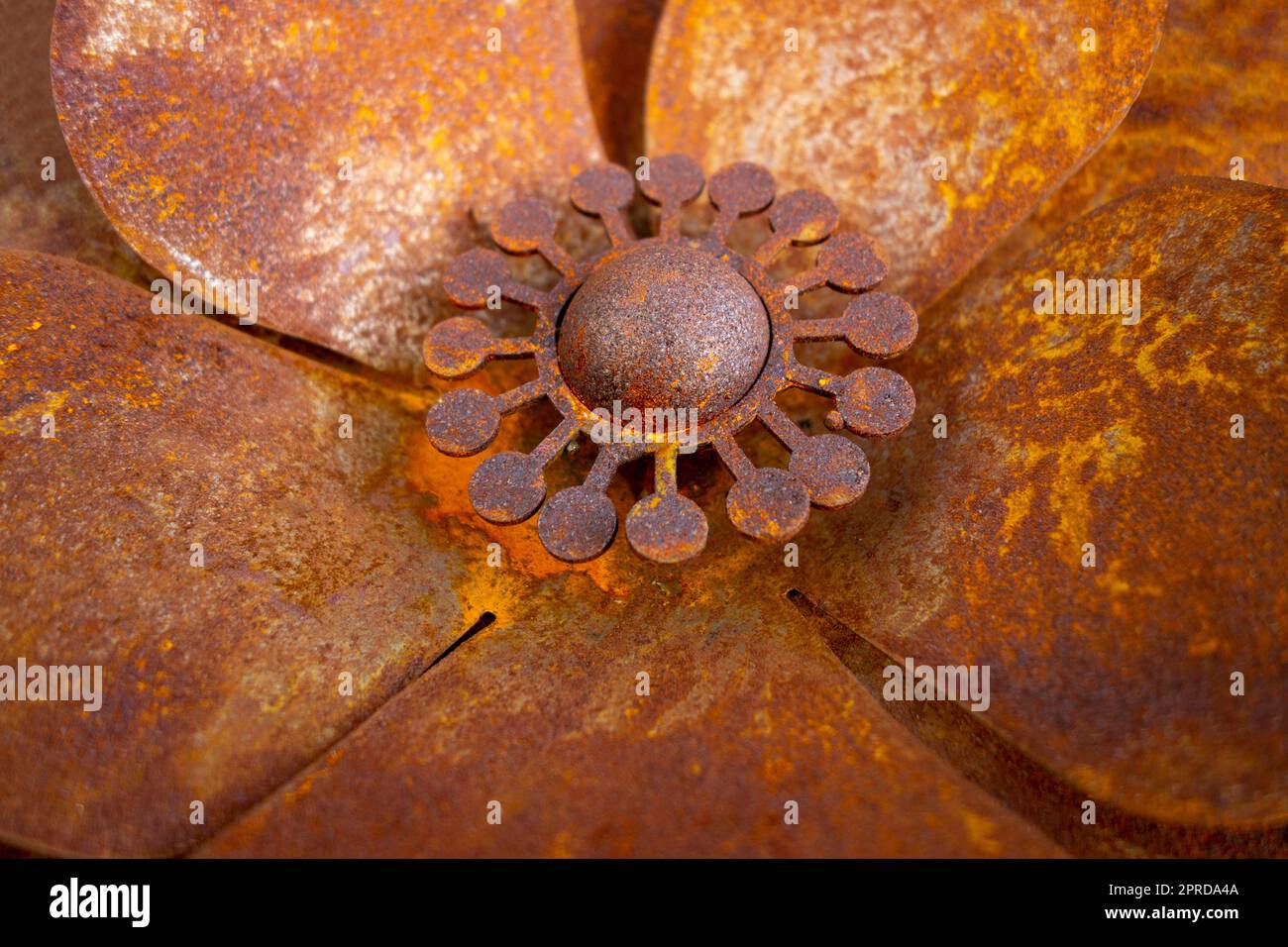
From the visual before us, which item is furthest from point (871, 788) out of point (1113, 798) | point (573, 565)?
point (573, 565)

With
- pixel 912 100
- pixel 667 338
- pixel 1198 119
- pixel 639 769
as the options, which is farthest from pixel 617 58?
pixel 639 769

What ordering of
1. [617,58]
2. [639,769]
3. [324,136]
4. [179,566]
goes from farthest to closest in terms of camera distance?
1. [617,58]
2. [324,136]
3. [179,566]
4. [639,769]

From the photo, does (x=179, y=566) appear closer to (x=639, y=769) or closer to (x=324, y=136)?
(x=639, y=769)

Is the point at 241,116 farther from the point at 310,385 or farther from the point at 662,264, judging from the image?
the point at 662,264

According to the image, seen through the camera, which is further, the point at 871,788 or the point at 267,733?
the point at 267,733

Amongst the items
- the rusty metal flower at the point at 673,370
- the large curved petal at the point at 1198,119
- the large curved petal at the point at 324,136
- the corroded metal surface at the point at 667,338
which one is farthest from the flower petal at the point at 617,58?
A: the large curved petal at the point at 1198,119

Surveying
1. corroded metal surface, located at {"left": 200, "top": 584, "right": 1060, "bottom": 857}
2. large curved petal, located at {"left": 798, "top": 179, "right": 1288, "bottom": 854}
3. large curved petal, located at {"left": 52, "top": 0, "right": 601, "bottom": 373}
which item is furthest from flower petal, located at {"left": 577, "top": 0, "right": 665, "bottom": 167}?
corroded metal surface, located at {"left": 200, "top": 584, "right": 1060, "bottom": 857}
